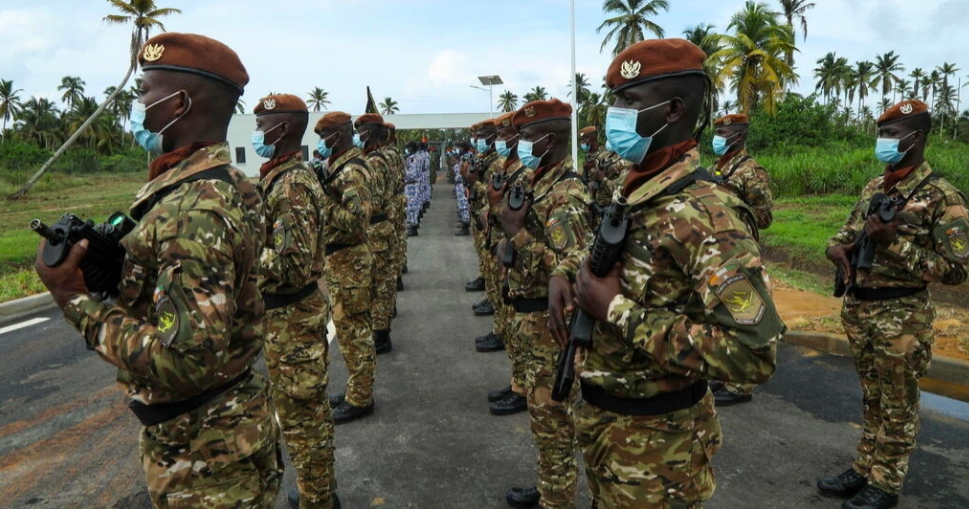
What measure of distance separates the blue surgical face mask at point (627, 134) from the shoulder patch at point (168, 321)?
1.49 m

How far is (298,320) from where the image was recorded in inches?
141

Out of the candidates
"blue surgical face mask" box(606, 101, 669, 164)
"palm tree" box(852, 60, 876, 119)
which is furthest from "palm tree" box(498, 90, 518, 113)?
A: "blue surgical face mask" box(606, 101, 669, 164)

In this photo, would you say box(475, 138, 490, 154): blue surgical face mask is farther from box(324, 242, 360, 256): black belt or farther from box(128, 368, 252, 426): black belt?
box(128, 368, 252, 426): black belt

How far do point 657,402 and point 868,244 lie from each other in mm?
2288

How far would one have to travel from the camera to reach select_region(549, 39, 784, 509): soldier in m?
1.75

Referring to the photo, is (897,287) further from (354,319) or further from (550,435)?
(354,319)

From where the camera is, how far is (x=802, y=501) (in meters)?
3.66

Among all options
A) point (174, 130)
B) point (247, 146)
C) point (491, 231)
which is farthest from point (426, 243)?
point (247, 146)

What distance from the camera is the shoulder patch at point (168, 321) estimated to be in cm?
173

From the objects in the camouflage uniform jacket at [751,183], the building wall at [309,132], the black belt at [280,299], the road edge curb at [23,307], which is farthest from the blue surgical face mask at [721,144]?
the building wall at [309,132]

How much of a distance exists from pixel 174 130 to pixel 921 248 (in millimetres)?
3791

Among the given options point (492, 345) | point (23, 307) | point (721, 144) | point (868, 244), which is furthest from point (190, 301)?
point (23, 307)

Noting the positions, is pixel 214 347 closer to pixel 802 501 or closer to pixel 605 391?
pixel 605 391

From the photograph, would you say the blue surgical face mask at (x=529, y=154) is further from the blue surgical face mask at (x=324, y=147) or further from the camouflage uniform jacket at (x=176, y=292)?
the blue surgical face mask at (x=324, y=147)
